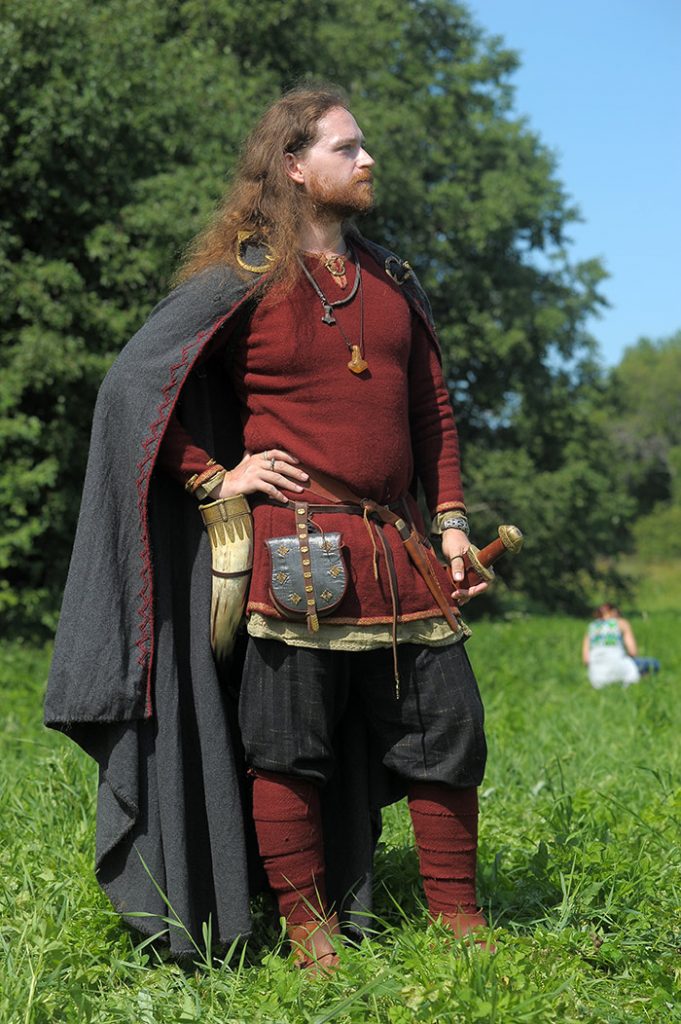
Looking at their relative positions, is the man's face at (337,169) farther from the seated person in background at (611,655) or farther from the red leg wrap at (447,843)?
the seated person in background at (611,655)

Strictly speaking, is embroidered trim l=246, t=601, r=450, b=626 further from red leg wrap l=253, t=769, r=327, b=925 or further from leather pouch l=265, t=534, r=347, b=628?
red leg wrap l=253, t=769, r=327, b=925

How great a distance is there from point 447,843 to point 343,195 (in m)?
1.54

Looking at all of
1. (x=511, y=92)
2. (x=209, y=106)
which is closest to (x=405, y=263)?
(x=209, y=106)

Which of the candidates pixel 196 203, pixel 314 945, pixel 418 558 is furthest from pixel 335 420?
pixel 196 203

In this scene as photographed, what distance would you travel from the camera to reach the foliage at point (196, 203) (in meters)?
12.4

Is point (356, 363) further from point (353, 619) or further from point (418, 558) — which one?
point (353, 619)

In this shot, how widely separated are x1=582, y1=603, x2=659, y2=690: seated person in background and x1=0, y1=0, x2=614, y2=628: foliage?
5.02 m

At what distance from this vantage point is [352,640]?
2811 mm

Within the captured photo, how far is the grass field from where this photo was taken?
257 cm

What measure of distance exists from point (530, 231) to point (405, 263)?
68.4 feet

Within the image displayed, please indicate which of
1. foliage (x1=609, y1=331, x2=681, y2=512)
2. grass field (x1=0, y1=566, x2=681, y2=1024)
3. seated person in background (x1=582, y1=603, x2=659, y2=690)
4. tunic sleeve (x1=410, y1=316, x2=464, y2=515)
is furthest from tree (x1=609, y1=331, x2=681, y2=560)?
tunic sleeve (x1=410, y1=316, x2=464, y2=515)

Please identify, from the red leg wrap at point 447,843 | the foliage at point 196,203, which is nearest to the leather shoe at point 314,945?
the red leg wrap at point 447,843

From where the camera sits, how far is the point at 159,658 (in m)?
2.93

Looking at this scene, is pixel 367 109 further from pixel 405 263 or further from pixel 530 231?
pixel 405 263
